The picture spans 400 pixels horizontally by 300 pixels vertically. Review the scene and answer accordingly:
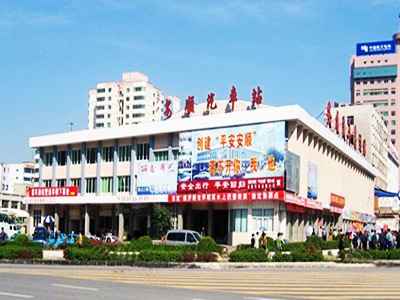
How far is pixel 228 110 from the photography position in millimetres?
56188

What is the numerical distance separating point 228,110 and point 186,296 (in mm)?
42898

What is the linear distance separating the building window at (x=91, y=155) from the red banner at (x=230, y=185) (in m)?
12.0

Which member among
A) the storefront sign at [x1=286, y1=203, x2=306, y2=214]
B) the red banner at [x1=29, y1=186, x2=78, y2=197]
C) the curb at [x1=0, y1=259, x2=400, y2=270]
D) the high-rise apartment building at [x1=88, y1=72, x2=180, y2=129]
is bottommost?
the curb at [x1=0, y1=259, x2=400, y2=270]

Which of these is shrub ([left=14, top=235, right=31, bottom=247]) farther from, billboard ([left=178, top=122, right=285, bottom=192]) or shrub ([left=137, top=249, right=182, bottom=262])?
billboard ([left=178, top=122, right=285, bottom=192])

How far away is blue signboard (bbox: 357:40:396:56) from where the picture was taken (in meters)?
134

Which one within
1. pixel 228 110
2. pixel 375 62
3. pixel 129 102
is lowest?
pixel 228 110

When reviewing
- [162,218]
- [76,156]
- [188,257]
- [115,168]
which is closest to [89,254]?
[188,257]

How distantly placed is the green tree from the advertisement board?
11699mm

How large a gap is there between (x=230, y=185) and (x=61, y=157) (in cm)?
2174

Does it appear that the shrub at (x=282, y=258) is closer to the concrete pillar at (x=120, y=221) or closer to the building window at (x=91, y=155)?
the concrete pillar at (x=120, y=221)

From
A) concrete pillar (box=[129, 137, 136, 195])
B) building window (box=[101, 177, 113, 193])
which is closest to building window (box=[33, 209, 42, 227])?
building window (box=[101, 177, 113, 193])

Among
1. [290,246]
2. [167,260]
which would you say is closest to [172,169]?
[290,246]

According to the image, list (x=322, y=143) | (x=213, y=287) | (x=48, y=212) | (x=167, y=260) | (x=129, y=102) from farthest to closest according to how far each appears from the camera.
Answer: (x=129, y=102)
(x=48, y=212)
(x=322, y=143)
(x=167, y=260)
(x=213, y=287)

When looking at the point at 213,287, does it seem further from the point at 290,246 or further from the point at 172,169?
the point at 172,169
